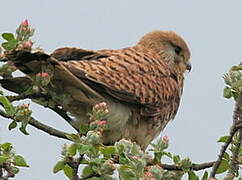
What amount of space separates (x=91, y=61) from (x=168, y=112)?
699 millimetres

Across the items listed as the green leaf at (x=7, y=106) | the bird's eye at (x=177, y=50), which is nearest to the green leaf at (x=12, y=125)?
the green leaf at (x=7, y=106)

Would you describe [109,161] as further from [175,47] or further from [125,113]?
[175,47]

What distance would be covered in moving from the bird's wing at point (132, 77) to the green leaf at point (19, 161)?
105 cm

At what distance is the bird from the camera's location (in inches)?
122

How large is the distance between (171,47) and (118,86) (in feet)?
4.14

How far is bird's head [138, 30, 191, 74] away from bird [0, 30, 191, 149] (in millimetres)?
128

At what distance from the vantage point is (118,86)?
3482 mm

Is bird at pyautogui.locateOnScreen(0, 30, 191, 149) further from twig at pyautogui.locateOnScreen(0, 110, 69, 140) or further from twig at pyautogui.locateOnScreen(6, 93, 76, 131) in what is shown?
twig at pyautogui.locateOnScreen(0, 110, 69, 140)

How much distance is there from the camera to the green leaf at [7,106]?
227 centimetres

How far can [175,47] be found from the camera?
4684mm

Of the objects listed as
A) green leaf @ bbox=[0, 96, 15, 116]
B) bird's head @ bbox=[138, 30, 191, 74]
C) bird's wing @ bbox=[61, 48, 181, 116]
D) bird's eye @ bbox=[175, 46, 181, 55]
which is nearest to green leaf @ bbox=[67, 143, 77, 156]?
green leaf @ bbox=[0, 96, 15, 116]

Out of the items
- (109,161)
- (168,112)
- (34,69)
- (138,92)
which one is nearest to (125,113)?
(138,92)

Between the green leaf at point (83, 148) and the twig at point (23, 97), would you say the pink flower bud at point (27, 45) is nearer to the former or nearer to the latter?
the twig at point (23, 97)

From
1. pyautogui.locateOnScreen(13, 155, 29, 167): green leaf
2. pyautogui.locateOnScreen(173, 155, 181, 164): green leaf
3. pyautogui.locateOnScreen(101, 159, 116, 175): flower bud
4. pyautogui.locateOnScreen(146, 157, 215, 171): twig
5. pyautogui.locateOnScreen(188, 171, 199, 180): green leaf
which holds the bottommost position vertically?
pyautogui.locateOnScreen(146, 157, 215, 171): twig
